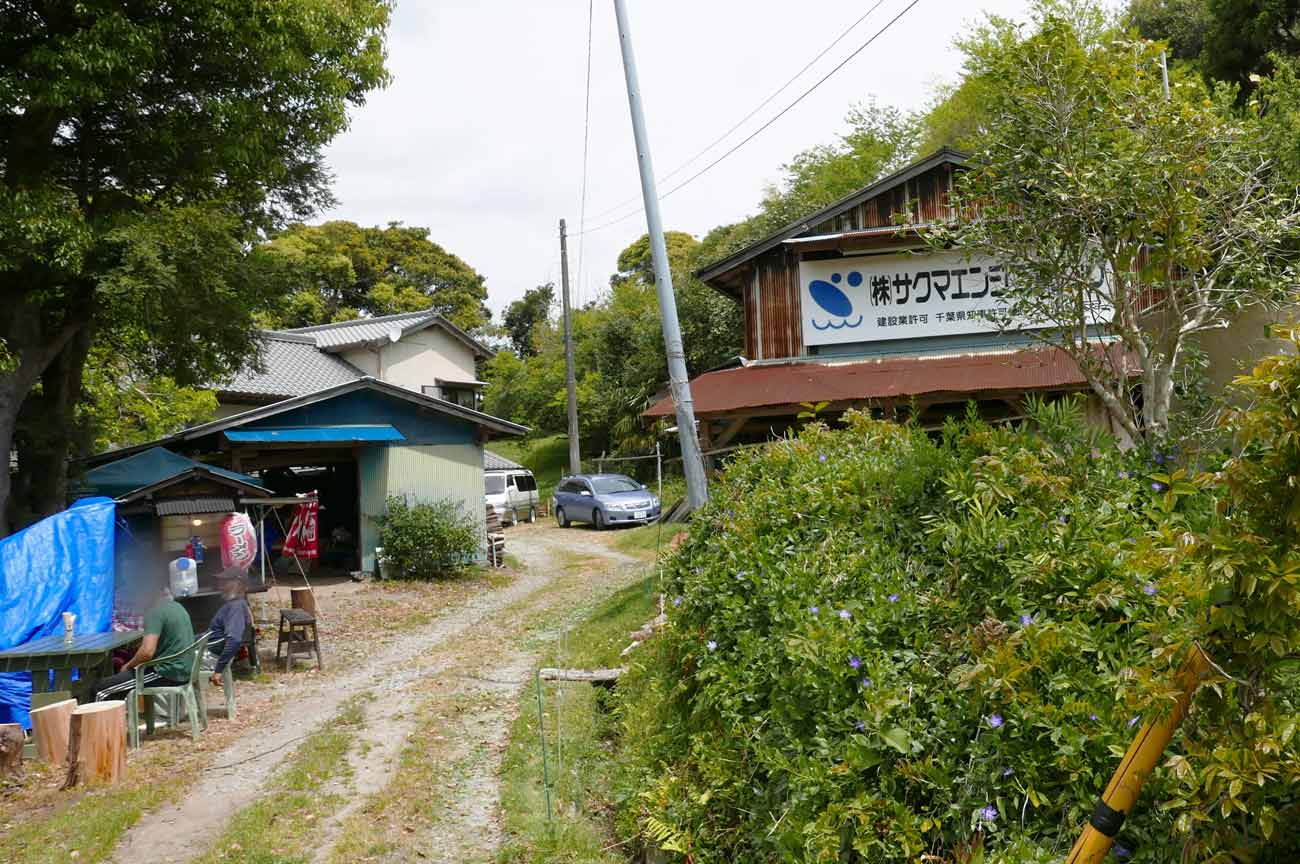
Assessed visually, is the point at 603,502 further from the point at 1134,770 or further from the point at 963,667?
the point at 1134,770

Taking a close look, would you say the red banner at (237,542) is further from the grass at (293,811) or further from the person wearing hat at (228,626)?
the grass at (293,811)

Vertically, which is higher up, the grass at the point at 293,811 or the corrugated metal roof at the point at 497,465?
the corrugated metal roof at the point at 497,465

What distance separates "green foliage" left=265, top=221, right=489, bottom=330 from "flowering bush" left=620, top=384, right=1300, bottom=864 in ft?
128

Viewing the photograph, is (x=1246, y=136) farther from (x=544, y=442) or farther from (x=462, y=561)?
(x=544, y=442)

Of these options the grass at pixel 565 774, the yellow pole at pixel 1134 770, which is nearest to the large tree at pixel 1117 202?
the yellow pole at pixel 1134 770

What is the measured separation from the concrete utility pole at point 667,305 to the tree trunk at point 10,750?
6501mm

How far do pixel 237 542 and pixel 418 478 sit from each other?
278 inches

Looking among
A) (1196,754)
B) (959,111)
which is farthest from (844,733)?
(959,111)

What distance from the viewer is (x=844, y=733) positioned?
14.3 ft

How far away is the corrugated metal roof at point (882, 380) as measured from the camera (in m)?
12.6

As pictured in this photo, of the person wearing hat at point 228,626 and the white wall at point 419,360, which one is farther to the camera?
the white wall at point 419,360

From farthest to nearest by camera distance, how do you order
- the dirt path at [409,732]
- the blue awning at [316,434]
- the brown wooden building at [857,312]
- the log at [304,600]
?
the blue awning at [316,434] < the brown wooden building at [857,312] < the log at [304,600] < the dirt path at [409,732]

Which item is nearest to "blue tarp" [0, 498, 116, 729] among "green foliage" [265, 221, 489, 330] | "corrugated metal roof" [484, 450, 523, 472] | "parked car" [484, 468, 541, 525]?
"parked car" [484, 468, 541, 525]

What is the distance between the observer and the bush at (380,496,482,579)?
1838 centimetres
